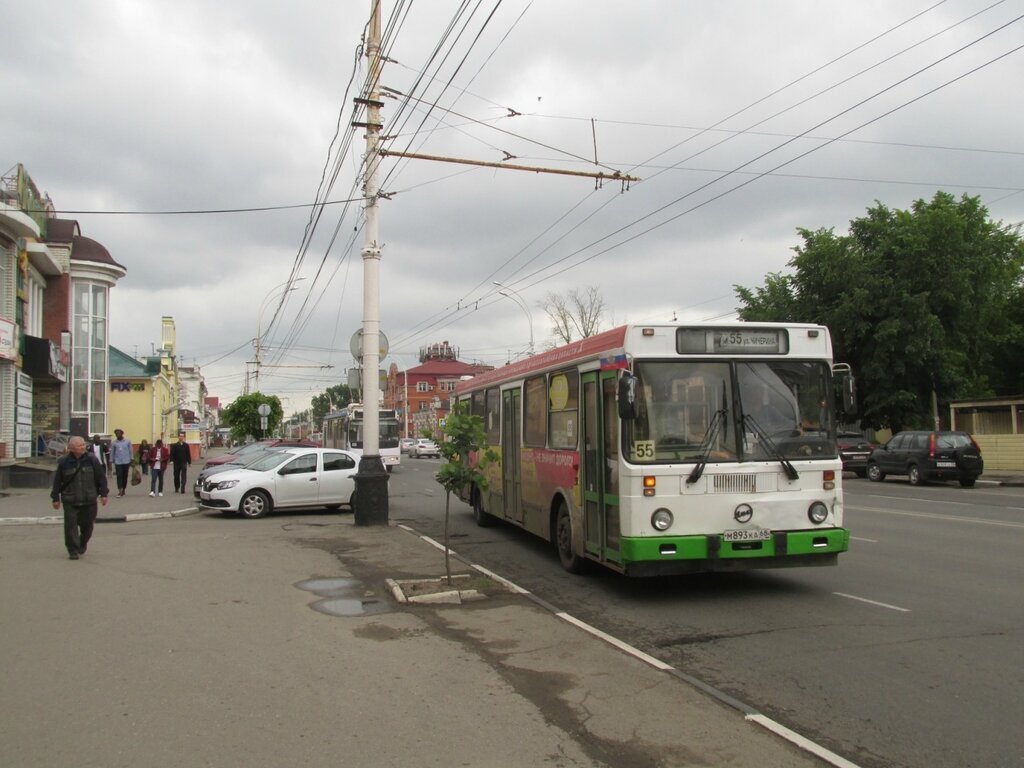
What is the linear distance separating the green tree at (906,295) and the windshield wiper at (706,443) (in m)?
28.8

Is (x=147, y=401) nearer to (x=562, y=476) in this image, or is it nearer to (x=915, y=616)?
(x=562, y=476)

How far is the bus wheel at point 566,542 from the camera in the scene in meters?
10.2

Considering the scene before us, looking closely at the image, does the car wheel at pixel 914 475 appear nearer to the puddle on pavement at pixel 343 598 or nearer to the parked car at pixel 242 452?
the parked car at pixel 242 452

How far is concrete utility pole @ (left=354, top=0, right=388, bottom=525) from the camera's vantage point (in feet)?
50.1

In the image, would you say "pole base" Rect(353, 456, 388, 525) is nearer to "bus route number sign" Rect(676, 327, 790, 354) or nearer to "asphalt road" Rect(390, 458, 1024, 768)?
"asphalt road" Rect(390, 458, 1024, 768)

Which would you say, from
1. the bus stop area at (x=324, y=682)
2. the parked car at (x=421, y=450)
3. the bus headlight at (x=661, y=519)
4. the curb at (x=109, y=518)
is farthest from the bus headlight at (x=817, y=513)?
the parked car at (x=421, y=450)

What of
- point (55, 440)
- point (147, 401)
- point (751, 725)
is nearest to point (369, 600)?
point (751, 725)

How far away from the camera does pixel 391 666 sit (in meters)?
6.37

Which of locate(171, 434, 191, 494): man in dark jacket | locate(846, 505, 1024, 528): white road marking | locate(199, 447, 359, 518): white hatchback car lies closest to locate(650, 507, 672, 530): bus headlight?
locate(846, 505, 1024, 528): white road marking

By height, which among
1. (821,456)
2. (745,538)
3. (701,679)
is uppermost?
(821,456)

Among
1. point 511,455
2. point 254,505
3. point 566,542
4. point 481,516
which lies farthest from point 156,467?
point 566,542

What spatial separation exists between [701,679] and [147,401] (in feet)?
147

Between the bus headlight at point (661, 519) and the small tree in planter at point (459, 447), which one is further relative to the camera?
the small tree in planter at point (459, 447)

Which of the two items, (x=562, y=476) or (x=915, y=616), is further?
(x=562, y=476)
